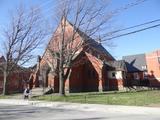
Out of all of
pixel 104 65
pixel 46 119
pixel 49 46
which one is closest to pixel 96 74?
pixel 104 65

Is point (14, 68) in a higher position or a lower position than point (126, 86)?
higher

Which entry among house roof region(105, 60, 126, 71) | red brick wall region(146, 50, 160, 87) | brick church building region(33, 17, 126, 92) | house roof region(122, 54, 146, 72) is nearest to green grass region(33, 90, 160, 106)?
brick church building region(33, 17, 126, 92)

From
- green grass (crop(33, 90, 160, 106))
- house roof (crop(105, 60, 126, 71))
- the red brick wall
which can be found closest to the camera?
green grass (crop(33, 90, 160, 106))

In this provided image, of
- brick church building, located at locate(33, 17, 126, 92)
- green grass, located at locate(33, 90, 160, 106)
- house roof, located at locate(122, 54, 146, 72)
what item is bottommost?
green grass, located at locate(33, 90, 160, 106)

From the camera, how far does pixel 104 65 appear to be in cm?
4900

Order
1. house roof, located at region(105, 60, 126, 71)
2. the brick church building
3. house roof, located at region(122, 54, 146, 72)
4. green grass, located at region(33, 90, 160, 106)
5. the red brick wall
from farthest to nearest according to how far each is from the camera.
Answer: house roof, located at region(122, 54, 146, 72), the red brick wall, house roof, located at region(105, 60, 126, 71), the brick church building, green grass, located at region(33, 90, 160, 106)

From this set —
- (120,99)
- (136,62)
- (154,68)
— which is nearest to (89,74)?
(154,68)

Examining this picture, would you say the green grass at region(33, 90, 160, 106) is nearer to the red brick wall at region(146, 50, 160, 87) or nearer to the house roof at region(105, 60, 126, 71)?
the house roof at region(105, 60, 126, 71)

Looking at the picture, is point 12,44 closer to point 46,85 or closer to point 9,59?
point 9,59

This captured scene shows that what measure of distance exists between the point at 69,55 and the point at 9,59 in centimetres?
1338

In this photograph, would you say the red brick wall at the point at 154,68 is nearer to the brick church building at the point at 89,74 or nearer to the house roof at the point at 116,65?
the house roof at the point at 116,65

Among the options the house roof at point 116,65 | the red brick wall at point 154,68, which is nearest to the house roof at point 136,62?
the red brick wall at point 154,68

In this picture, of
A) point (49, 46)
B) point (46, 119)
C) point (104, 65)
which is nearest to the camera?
point (46, 119)

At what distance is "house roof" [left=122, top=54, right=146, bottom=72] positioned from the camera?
2547 inches
